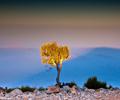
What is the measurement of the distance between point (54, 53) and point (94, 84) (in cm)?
348

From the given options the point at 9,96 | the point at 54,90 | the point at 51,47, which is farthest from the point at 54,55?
the point at 9,96

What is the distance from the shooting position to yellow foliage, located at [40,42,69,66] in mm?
32875

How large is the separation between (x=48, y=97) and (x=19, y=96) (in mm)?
1203

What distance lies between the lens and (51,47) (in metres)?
33.1

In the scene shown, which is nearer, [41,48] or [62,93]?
[62,93]

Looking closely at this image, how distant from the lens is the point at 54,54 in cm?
3303

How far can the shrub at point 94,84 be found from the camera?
102ft

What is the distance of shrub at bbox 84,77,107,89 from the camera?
102ft

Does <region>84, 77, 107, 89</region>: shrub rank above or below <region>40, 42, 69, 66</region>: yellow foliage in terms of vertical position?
below

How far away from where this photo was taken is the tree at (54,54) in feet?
108

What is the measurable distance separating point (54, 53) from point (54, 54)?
6cm

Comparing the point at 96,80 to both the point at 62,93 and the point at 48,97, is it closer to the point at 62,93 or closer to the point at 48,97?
the point at 62,93

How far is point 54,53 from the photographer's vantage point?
33.0 meters

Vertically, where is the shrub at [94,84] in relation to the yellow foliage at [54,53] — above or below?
below
